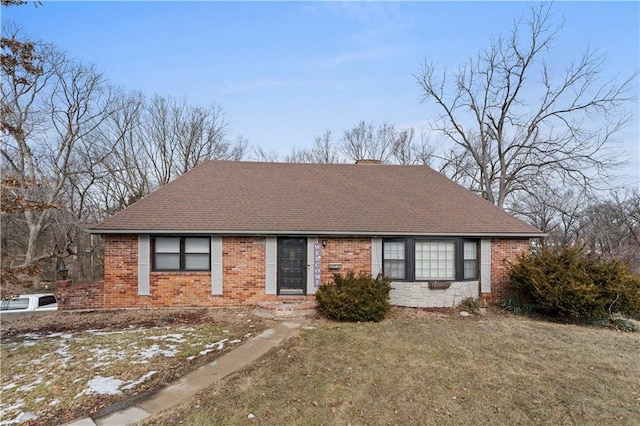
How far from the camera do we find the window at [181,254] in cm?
948

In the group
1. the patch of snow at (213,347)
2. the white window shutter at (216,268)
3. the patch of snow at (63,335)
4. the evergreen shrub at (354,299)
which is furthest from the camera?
the white window shutter at (216,268)

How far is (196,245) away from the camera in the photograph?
956 centimetres

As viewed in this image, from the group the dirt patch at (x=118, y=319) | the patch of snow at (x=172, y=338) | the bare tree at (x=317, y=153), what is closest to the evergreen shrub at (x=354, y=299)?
the dirt patch at (x=118, y=319)

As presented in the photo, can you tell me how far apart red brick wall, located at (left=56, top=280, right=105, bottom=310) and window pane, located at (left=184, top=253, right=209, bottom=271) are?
8.15 feet

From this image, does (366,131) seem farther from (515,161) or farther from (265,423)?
(265,423)

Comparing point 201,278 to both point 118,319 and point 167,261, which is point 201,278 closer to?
point 167,261

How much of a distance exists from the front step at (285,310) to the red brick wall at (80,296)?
15.5 ft

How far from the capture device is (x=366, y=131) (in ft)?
89.4

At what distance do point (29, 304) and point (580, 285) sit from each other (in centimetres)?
1701

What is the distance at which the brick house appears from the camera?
30.4ft

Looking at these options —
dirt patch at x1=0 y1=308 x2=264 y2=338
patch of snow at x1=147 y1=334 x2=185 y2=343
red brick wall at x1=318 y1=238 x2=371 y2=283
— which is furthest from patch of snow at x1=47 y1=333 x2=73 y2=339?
red brick wall at x1=318 y1=238 x2=371 y2=283

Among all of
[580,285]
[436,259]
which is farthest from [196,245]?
[580,285]

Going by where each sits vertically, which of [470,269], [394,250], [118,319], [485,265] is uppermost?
[394,250]

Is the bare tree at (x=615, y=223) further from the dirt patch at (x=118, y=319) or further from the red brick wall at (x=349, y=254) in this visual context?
the dirt patch at (x=118, y=319)
